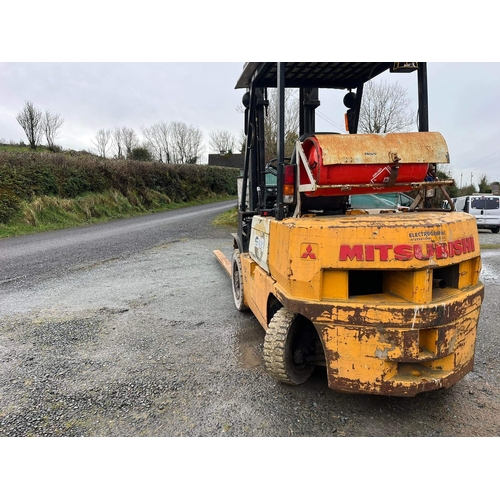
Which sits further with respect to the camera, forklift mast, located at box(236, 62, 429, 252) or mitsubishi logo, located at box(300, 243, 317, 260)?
forklift mast, located at box(236, 62, 429, 252)

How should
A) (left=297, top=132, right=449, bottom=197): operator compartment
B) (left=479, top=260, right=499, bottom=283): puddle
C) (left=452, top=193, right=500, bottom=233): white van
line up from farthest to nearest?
(left=452, top=193, right=500, bottom=233): white van → (left=479, top=260, right=499, bottom=283): puddle → (left=297, top=132, right=449, bottom=197): operator compartment

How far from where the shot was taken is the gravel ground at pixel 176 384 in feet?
8.54

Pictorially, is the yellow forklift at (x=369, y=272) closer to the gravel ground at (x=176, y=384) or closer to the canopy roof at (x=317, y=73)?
the gravel ground at (x=176, y=384)

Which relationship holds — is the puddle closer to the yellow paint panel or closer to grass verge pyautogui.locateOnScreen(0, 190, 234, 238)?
the yellow paint panel

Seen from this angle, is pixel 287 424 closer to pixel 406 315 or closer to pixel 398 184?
pixel 406 315

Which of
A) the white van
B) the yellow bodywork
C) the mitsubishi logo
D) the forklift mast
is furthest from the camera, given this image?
the white van

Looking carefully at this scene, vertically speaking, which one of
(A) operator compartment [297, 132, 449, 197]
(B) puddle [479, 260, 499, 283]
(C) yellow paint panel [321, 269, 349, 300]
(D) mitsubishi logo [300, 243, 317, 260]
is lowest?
(B) puddle [479, 260, 499, 283]

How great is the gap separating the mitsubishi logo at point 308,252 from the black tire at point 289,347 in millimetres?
555

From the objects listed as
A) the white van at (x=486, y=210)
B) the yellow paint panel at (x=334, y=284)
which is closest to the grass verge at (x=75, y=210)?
the yellow paint panel at (x=334, y=284)

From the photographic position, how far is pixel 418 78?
11.3 ft

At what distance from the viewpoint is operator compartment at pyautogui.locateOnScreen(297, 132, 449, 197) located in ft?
9.14

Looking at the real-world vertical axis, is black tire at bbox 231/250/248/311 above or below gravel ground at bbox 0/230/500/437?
above

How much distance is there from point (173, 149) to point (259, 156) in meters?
55.9

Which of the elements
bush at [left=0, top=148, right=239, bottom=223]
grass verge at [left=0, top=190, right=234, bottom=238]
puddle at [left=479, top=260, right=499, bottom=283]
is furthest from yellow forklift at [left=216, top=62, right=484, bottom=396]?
bush at [left=0, top=148, right=239, bottom=223]
